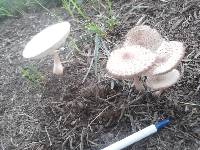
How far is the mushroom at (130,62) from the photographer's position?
66.2 inches

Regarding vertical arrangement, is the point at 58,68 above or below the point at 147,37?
below

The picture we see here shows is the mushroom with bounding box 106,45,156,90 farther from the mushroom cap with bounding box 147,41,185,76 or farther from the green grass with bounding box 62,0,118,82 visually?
the green grass with bounding box 62,0,118,82

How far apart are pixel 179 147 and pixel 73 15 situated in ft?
4.45

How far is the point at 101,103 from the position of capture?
201 cm

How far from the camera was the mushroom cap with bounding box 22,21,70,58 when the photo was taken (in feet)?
6.55

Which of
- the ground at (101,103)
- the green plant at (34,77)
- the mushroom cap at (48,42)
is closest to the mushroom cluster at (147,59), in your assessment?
the ground at (101,103)

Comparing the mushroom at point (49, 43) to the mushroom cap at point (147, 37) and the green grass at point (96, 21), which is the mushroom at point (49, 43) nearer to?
the green grass at point (96, 21)

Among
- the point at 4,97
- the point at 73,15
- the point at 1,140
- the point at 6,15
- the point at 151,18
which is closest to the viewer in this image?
the point at 1,140

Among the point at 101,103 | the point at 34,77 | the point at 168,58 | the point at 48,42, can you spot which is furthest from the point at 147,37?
the point at 34,77

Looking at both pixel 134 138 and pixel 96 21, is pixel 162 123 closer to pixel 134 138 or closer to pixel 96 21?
pixel 134 138

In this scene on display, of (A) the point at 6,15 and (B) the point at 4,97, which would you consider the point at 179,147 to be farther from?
(A) the point at 6,15

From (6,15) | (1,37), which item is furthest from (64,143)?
(6,15)

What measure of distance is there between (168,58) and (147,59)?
0.11 m

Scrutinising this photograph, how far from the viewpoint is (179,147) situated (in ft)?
5.79
